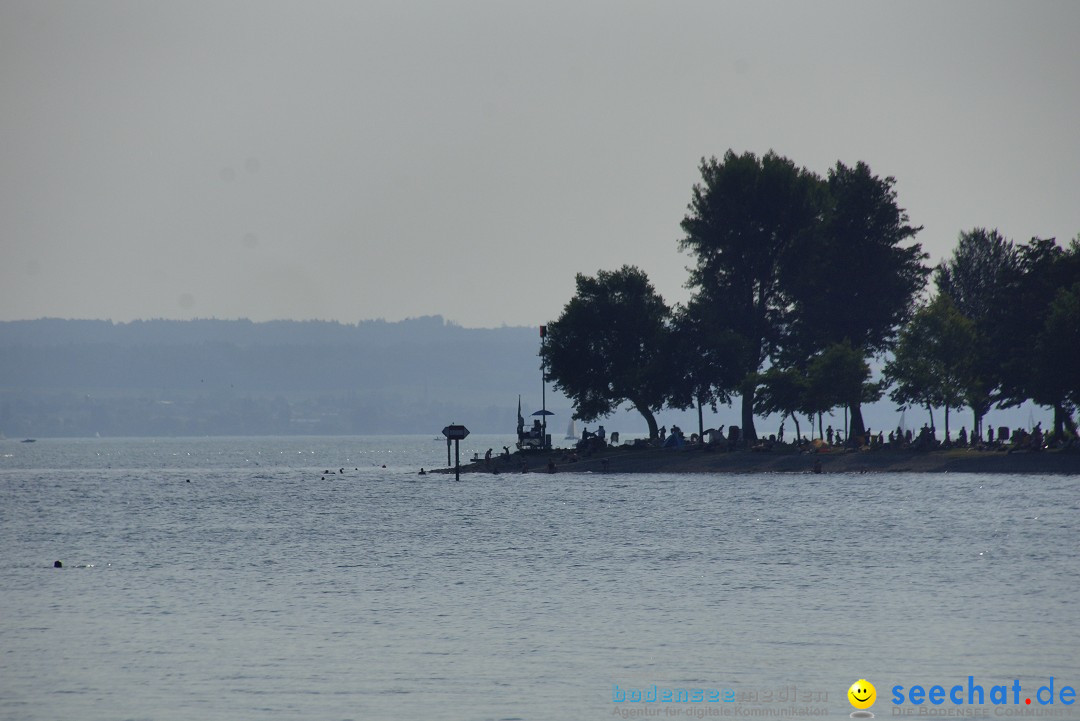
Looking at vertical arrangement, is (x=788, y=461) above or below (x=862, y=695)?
above

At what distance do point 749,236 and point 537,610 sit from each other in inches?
2927

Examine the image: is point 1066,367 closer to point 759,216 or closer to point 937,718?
point 759,216

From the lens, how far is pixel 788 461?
96812 mm

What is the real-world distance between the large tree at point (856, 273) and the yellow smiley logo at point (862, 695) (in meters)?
78.6

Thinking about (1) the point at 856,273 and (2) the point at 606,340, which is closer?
(1) the point at 856,273

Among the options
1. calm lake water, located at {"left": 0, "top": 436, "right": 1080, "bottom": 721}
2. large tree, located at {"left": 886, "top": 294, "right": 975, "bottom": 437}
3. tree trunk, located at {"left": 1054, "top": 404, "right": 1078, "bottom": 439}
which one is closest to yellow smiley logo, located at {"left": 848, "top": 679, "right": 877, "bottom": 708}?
calm lake water, located at {"left": 0, "top": 436, "right": 1080, "bottom": 721}

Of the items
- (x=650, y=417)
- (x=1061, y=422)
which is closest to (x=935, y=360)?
(x=1061, y=422)

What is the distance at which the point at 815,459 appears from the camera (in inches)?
3711

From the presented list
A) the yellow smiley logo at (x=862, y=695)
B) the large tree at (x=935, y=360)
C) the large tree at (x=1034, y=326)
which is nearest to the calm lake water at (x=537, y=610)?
the yellow smiley logo at (x=862, y=695)

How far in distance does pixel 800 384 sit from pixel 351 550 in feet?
182

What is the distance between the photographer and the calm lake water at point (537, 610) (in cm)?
2391

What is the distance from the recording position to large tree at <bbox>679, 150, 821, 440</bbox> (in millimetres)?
104062

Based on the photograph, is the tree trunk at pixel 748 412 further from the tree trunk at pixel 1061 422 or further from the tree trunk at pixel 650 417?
the tree trunk at pixel 1061 422

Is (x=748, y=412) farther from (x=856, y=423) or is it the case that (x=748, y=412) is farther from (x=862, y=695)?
(x=862, y=695)
